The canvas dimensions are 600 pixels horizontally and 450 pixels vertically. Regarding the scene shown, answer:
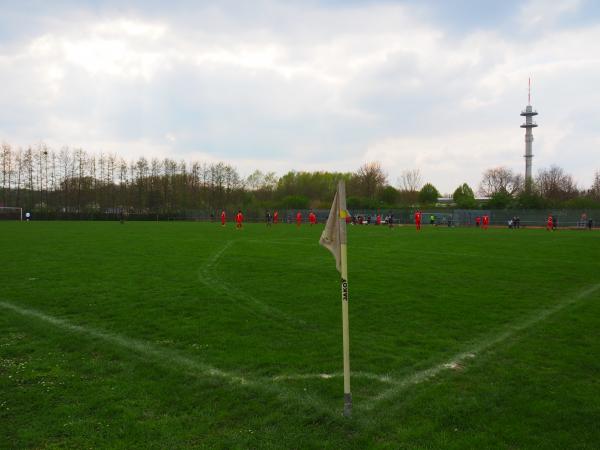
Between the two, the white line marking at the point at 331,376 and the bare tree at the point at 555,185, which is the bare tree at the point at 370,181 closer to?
the bare tree at the point at 555,185

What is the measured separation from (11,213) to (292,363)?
260 ft

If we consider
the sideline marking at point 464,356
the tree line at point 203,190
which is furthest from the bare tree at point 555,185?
Answer: the sideline marking at point 464,356

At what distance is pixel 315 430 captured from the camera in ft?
13.6

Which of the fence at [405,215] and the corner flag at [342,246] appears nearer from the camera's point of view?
the corner flag at [342,246]

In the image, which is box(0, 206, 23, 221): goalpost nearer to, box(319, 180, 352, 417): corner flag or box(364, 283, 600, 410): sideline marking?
box(364, 283, 600, 410): sideline marking

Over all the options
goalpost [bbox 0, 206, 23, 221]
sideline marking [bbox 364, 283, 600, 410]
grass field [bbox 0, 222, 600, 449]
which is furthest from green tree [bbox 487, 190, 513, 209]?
goalpost [bbox 0, 206, 23, 221]

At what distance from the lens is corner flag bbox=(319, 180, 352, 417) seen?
443cm

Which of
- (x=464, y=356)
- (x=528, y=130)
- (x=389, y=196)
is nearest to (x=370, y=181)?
(x=389, y=196)

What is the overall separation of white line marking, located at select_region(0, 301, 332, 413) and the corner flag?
0.36 meters

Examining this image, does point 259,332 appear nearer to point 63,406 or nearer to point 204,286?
point 63,406

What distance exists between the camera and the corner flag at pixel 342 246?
443 cm

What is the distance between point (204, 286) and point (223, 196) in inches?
3369

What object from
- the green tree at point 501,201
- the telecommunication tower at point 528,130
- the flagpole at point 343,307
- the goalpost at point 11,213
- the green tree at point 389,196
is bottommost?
the flagpole at point 343,307

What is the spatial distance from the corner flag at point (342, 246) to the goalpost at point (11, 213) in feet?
256
